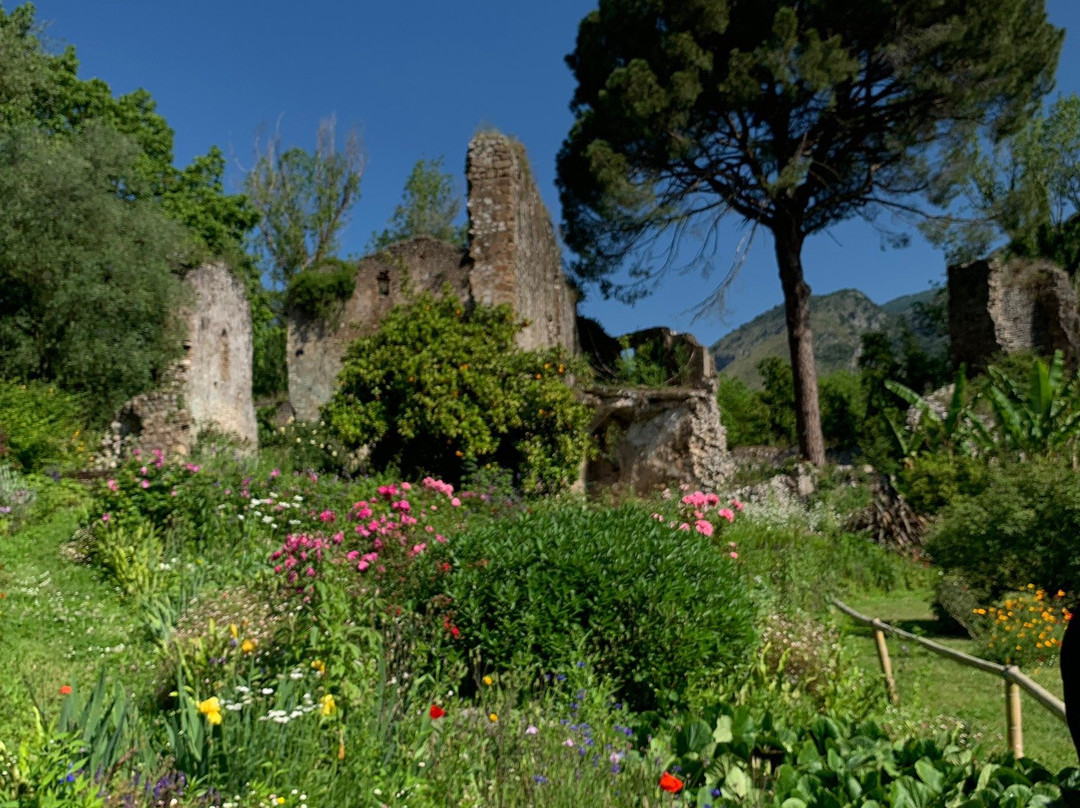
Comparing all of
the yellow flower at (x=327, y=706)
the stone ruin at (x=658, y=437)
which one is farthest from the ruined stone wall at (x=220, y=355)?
the yellow flower at (x=327, y=706)

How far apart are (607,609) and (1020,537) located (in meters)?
6.35

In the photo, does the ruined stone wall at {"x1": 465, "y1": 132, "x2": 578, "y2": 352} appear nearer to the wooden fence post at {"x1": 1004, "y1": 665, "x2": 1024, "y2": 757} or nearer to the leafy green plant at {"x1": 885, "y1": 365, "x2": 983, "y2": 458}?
the leafy green plant at {"x1": 885, "y1": 365, "x2": 983, "y2": 458}

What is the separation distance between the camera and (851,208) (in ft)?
71.9

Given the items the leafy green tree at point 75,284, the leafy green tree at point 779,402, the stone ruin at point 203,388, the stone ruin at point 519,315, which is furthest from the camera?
the leafy green tree at point 779,402

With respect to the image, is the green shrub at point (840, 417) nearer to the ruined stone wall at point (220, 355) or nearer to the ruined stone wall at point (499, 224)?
the ruined stone wall at point (499, 224)

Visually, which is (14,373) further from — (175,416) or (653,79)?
(653,79)

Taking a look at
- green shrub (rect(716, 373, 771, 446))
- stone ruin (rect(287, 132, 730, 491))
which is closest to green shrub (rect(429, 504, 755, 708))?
stone ruin (rect(287, 132, 730, 491))

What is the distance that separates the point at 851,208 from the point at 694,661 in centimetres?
1892

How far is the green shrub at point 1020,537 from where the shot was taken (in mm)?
9523

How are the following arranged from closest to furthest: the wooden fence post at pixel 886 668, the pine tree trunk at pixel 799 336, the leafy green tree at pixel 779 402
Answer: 1. the wooden fence post at pixel 886 668
2. the pine tree trunk at pixel 799 336
3. the leafy green tree at pixel 779 402

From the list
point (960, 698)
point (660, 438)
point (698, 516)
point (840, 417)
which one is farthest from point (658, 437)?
point (840, 417)

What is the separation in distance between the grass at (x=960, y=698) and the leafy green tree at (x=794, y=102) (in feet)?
36.5

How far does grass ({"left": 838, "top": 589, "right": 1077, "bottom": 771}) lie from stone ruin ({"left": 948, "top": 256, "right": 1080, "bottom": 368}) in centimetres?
1712

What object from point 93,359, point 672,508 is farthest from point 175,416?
point 672,508
